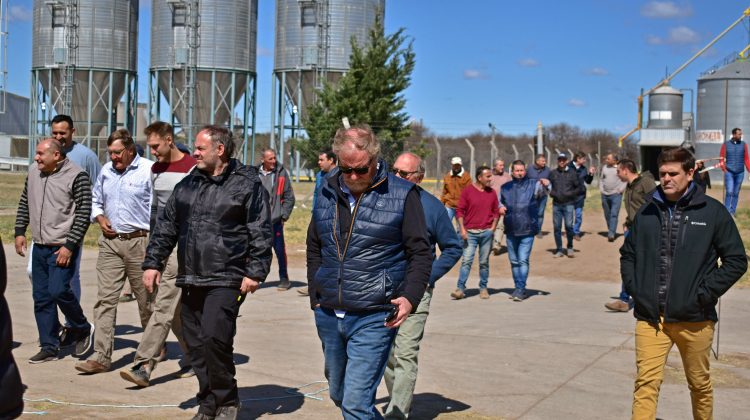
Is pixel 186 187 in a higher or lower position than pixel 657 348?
higher

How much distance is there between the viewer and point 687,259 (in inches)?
231

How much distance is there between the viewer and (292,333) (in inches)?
401

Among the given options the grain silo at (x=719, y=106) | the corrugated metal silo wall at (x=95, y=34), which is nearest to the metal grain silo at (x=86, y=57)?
the corrugated metal silo wall at (x=95, y=34)

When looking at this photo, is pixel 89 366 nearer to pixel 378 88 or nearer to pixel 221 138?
pixel 221 138

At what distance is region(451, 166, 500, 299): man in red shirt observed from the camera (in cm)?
1335

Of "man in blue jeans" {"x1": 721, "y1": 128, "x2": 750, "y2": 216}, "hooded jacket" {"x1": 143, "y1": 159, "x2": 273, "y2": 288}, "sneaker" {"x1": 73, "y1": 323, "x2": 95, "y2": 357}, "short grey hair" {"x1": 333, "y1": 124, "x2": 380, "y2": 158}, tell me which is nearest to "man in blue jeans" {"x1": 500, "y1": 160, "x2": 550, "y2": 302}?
"sneaker" {"x1": 73, "y1": 323, "x2": 95, "y2": 357}

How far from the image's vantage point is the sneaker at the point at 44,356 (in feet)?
27.2

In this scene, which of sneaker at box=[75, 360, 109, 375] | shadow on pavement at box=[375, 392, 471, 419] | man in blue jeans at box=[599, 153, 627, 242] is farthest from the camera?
man in blue jeans at box=[599, 153, 627, 242]

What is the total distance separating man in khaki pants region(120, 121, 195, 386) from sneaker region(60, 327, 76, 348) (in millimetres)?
1310

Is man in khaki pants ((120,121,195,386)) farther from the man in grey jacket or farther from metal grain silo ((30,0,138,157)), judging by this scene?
metal grain silo ((30,0,138,157))

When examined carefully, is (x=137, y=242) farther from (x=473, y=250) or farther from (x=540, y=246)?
(x=540, y=246)

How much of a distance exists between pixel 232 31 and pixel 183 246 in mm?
45666

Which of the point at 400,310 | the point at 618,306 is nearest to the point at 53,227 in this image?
the point at 400,310

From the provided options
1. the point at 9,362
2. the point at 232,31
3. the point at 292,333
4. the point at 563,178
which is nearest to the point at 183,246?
the point at 9,362
